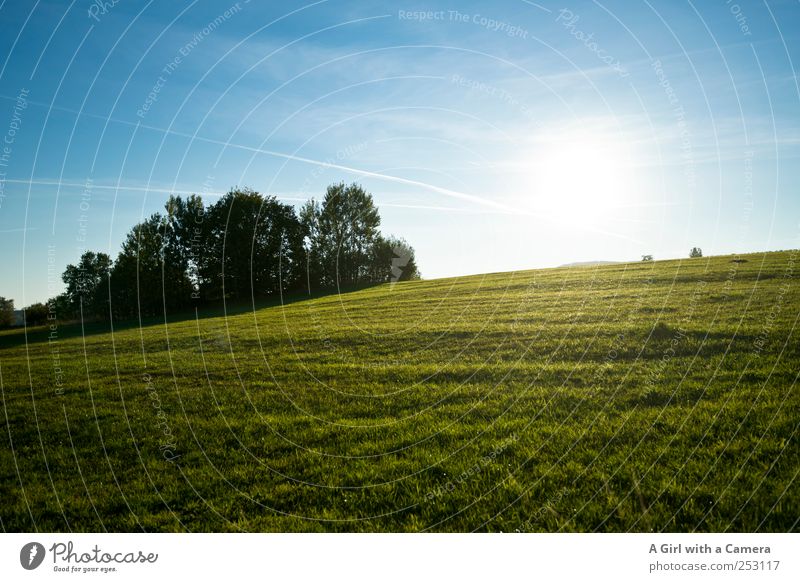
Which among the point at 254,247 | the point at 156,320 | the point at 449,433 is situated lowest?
the point at 449,433

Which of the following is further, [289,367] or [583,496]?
[289,367]

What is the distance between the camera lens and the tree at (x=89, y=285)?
1976 inches

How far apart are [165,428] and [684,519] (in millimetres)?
9832

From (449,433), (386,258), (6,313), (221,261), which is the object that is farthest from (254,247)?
(449,433)

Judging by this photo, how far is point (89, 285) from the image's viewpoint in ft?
172

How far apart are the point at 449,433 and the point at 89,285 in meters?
56.3

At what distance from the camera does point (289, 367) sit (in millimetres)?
15727

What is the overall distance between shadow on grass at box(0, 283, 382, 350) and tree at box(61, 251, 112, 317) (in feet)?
5.22

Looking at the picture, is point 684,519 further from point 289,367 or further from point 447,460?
point 289,367

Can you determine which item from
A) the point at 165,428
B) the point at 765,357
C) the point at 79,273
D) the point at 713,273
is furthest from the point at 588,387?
the point at 79,273

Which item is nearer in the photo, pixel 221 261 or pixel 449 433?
pixel 449 433

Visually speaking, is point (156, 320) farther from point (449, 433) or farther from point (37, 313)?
point (449, 433)
